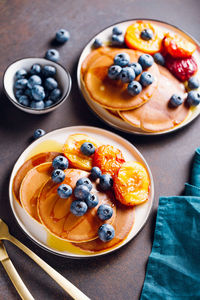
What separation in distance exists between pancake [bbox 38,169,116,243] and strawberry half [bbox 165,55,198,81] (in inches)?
31.7

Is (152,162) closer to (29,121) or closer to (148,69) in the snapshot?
(148,69)

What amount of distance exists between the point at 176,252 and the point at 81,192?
500 millimetres

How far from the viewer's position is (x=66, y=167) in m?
1.47

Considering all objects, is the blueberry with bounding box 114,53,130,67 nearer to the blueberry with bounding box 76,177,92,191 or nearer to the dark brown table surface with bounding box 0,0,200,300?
the dark brown table surface with bounding box 0,0,200,300

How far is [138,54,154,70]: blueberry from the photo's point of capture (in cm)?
168

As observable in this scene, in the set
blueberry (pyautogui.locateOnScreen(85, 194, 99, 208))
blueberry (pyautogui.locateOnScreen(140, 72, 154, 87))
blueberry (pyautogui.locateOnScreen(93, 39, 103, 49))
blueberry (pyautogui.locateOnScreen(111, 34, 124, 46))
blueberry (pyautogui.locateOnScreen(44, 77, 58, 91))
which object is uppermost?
blueberry (pyautogui.locateOnScreen(111, 34, 124, 46))

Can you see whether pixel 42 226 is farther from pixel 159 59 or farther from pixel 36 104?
pixel 159 59

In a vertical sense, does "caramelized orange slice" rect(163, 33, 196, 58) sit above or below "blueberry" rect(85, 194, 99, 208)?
above

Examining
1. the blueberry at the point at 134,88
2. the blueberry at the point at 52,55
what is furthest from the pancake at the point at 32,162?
the blueberry at the point at 52,55

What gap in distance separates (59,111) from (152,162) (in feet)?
1.76

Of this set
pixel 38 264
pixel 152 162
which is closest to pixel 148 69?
pixel 152 162

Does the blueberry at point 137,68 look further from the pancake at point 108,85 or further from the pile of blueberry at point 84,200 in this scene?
the pile of blueberry at point 84,200

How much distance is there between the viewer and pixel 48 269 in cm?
138

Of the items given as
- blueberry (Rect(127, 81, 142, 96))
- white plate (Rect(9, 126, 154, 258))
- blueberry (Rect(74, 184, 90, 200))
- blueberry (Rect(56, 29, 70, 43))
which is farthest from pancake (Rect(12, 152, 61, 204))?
blueberry (Rect(56, 29, 70, 43))
